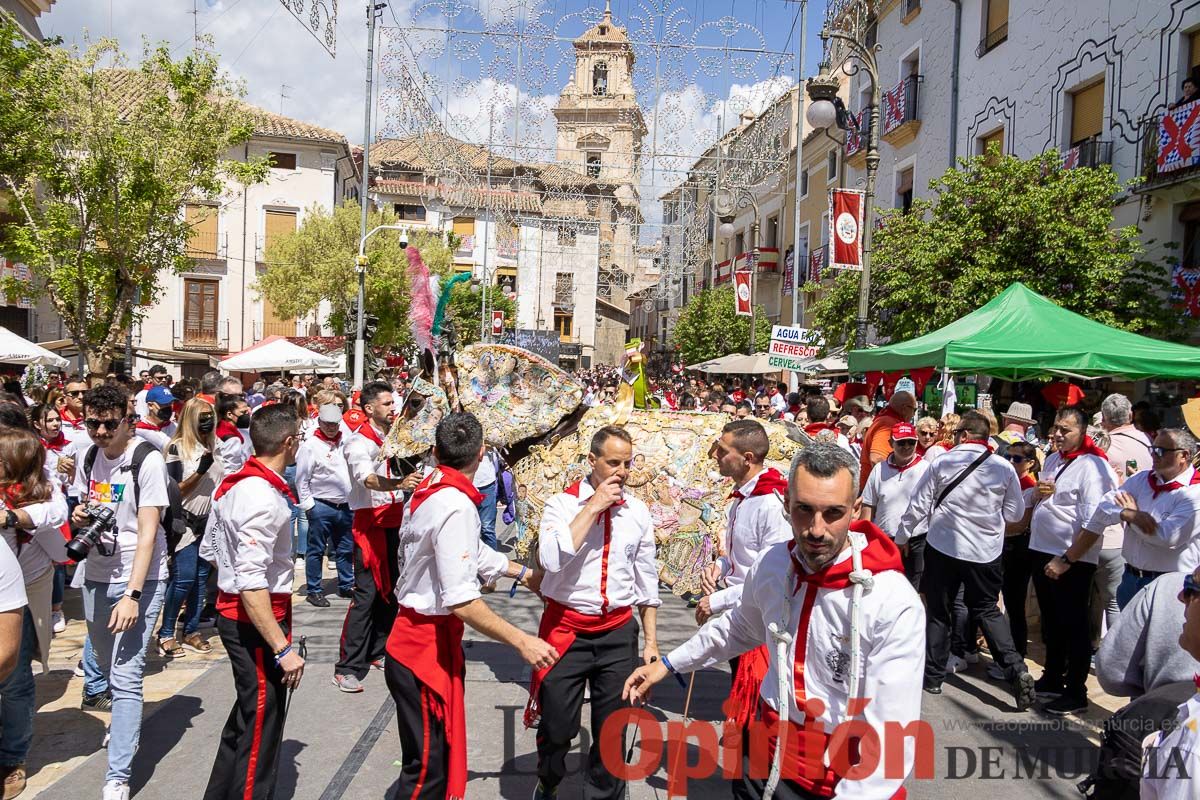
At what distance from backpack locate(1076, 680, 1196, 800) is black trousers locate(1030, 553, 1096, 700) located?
3.11 metres

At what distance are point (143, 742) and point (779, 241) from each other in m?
31.6

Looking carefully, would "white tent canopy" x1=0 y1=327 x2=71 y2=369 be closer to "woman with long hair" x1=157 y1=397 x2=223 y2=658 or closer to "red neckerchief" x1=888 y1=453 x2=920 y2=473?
"woman with long hair" x1=157 y1=397 x2=223 y2=658

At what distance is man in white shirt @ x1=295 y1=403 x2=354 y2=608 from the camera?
778 centimetres

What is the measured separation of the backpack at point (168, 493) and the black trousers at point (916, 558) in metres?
5.10

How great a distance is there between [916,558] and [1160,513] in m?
1.82

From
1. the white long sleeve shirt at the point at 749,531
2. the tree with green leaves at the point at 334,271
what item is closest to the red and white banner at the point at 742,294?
the tree with green leaves at the point at 334,271

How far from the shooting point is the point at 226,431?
6.98m

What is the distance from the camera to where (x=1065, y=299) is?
13633mm

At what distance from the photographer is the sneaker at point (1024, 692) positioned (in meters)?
5.86

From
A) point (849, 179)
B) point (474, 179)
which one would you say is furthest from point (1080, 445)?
point (474, 179)

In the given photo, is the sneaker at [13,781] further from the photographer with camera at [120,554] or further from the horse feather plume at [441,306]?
the horse feather plume at [441,306]

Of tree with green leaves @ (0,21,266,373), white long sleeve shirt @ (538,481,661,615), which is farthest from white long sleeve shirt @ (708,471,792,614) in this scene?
tree with green leaves @ (0,21,266,373)

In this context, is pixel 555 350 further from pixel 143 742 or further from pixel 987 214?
pixel 143 742

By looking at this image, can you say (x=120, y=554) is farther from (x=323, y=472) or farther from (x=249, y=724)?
(x=323, y=472)
